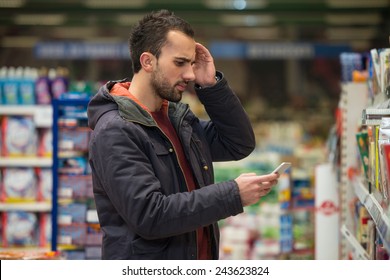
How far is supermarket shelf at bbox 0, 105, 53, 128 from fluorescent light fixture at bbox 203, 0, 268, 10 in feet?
19.3

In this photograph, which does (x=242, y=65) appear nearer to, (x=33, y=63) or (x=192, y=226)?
(x=33, y=63)

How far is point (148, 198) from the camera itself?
8.68 ft

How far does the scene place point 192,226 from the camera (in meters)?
2.67

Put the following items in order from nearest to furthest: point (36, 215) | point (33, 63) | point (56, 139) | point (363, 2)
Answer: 1. point (56, 139)
2. point (36, 215)
3. point (363, 2)
4. point (33, 63)

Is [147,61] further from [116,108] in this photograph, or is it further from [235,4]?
[235,4]

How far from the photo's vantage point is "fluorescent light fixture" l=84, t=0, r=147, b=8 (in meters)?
11.7

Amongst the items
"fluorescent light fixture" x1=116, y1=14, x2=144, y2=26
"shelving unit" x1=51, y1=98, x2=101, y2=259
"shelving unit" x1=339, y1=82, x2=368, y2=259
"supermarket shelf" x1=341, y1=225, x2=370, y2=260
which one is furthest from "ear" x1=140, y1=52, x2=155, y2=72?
"fluorescent light fixture" x1=116, y1=14, x2=144, y2=26

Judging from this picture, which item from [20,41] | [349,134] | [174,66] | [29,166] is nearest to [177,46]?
[174,66]

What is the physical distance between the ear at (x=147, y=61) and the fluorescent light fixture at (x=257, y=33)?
10126 mm

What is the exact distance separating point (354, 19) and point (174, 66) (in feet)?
34.1

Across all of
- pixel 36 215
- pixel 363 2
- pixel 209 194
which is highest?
pixel 363 2

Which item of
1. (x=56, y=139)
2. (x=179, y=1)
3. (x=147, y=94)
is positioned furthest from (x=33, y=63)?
(x=147, y=94)
